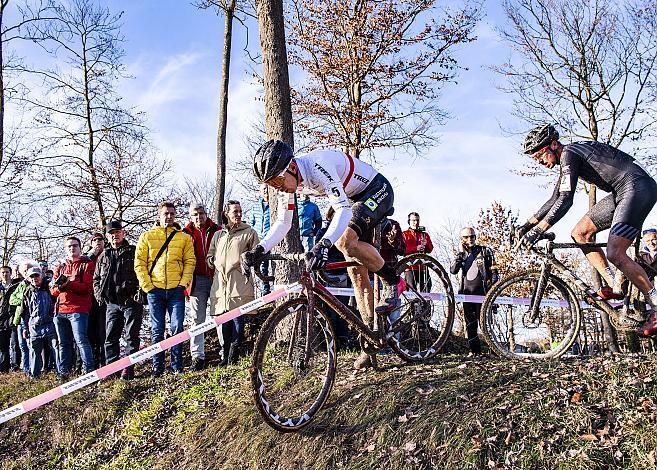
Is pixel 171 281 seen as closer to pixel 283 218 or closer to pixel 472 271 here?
pixel 283 218

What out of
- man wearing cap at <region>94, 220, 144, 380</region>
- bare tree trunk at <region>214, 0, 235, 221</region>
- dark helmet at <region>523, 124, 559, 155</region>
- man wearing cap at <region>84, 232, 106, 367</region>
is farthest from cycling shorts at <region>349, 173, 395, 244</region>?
bare tree trunk at <region>214, 0, 235, 221</region>

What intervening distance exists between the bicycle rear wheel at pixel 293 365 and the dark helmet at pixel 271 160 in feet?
3.53

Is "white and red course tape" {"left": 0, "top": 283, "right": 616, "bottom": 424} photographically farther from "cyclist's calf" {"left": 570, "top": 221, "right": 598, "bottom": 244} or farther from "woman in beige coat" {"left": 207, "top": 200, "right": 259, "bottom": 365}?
"woman in beige coat" {"left": 207, "top": 200, "right": 259, "bottom": 365}

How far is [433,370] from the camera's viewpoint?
234 inches

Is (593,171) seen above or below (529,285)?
above

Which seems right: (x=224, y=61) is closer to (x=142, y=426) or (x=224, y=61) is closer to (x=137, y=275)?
(x=137, y=275)

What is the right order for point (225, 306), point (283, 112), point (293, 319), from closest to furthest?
point (293, 319), point (225, 306), point (283, 112)

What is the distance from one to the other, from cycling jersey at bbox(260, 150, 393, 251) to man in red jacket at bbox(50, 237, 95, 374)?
525cm

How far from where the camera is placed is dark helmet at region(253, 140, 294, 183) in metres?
4.93

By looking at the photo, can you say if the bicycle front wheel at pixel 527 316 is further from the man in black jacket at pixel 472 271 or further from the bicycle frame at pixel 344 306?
the man in black jacket at pixel 472 271

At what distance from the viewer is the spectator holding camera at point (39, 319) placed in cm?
1056

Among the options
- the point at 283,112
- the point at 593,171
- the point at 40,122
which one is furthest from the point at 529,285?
the point at 40,122

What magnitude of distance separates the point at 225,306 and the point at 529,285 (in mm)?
3975

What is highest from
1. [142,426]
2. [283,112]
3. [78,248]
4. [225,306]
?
[283,112]
